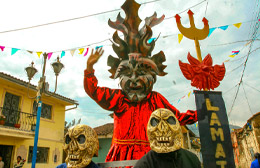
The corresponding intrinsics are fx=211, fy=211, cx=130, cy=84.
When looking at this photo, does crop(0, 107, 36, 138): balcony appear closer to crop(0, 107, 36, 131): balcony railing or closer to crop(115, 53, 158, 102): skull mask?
crop(0, 107, 36, 131): balcony railing

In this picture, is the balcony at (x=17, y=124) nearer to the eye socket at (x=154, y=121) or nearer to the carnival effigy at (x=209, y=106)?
the carnival effigy at (x=209, y=106)

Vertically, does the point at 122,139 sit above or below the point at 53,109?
below

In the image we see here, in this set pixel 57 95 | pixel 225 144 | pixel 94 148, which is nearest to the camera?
pixel 94 148

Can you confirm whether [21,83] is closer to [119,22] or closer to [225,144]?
[119,22]

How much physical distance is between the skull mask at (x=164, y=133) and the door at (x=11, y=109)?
33.6 ft

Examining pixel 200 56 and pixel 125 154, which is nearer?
pixel 125 154

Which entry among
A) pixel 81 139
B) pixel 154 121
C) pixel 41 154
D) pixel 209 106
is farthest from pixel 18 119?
pixel 154 121

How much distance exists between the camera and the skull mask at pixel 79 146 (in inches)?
86.0

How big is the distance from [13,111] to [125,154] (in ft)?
32.4

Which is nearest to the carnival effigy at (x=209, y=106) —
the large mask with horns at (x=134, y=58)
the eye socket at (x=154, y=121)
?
the large mask with horns at (x=134, y=58)

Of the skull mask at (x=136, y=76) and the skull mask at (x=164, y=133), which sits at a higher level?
the skull mask at (x=136, y=76)

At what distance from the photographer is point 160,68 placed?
3.60 m

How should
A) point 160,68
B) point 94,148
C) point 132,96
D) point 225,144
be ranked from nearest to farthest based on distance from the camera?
point 94,148, point 225,144, point 132,96, point 160,68

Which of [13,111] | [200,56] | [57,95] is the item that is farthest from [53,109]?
[200,56]
